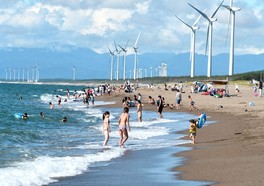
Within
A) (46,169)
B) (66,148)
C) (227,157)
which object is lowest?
(66,148)

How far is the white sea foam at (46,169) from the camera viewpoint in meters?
14.0

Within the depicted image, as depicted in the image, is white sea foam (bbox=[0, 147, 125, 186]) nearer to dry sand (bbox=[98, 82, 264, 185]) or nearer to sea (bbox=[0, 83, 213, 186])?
sea (bbox=[0, 83, 213, 186])

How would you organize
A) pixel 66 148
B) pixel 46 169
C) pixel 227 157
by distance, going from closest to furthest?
pixel 46 169 < pixel 227 157 < pixel 66 148

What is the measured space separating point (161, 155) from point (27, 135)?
11003 millimetres

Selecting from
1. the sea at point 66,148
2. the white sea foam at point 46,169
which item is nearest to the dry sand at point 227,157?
the sea at point 66,148

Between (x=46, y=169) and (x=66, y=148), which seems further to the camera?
(x=66, y=148)

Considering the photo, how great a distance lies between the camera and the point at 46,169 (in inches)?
624

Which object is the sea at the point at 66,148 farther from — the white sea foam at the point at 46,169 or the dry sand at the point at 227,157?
the dry sand at the point at 227,157

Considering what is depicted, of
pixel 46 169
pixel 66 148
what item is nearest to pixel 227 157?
pixel 46 169

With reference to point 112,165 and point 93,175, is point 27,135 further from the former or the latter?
point 93,175

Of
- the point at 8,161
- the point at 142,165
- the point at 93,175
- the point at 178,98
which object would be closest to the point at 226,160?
the point at 142,165

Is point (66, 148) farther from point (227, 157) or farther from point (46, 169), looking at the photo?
point (227, 157)

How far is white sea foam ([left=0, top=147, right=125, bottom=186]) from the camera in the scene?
14.0 metres

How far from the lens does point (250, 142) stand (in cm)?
2056
